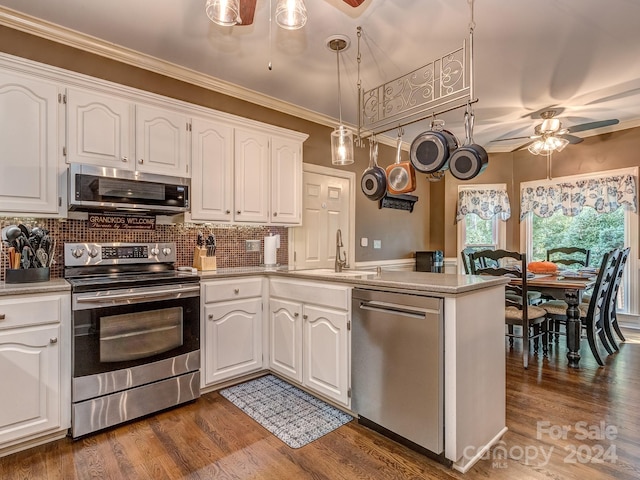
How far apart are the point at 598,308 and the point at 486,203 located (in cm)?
238

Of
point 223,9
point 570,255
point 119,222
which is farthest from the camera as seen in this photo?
point 570,255

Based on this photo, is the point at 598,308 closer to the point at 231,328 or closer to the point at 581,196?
the point at 581,196

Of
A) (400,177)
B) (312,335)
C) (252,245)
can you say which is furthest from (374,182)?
(252,245)

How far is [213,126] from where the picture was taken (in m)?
2.90

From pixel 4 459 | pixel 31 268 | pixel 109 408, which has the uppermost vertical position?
pixel 31 268

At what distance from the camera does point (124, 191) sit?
237cm

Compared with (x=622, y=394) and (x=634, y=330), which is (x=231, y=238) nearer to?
(x=622, y=394)

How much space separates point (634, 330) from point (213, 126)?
5.32m

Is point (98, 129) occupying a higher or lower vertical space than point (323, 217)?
higher

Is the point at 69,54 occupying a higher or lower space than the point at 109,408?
higher

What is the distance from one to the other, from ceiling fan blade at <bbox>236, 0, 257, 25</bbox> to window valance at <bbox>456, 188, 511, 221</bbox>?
14.2ft

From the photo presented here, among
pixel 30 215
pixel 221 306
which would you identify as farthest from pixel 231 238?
pixel 30 215

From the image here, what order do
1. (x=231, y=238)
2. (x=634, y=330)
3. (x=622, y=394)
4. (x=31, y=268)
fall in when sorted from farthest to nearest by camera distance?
(x=634, y=330) < (x=231, y=238) < (x=622, y=394) < (x=31, y=268)

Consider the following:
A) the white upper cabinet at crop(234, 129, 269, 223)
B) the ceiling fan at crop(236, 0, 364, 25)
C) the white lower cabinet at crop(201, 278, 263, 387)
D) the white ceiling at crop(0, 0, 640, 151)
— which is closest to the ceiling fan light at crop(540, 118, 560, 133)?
the white ceiling at crop(0, 0, 640, 151)
